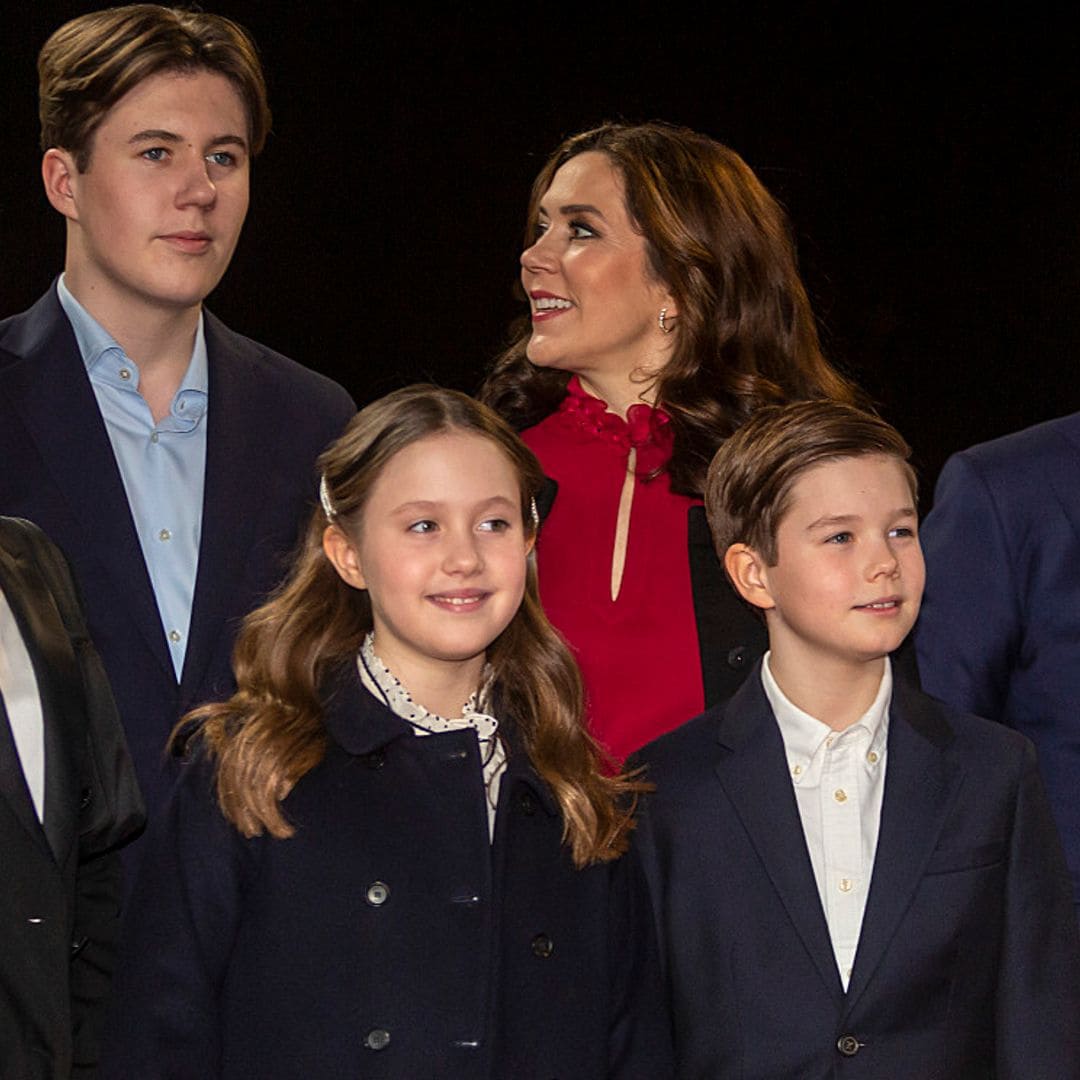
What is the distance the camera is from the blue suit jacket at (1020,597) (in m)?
2.45

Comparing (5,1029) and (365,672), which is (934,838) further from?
(5,1029)

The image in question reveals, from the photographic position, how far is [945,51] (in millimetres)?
4195

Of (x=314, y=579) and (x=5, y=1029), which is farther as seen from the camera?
(x=314, y=579)

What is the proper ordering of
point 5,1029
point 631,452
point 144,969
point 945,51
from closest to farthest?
point 5,1029 → point 144,969 → point 631,452 → point 945,51

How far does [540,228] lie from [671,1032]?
1216 millimetres

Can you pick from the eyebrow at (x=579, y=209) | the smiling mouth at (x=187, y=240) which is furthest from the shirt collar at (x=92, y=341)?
the eyebrow at (x=579, y=209)

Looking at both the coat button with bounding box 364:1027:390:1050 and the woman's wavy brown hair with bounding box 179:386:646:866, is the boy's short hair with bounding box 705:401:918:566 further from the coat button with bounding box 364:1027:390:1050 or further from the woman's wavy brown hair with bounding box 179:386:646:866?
the coat button with bounding box 364:1027:390:1050

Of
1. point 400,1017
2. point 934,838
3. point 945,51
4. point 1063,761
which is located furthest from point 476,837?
point 945,51

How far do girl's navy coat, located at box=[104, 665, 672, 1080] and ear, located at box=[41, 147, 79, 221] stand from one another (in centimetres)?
81

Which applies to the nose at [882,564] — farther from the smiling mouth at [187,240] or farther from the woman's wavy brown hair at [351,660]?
the smiling mouth at [187,240]

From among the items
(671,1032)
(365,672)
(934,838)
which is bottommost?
(671,1032)

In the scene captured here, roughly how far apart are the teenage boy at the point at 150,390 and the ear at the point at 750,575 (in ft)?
1.83

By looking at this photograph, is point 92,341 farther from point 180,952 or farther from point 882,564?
point 882,564

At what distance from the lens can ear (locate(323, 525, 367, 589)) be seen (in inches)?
87.7
